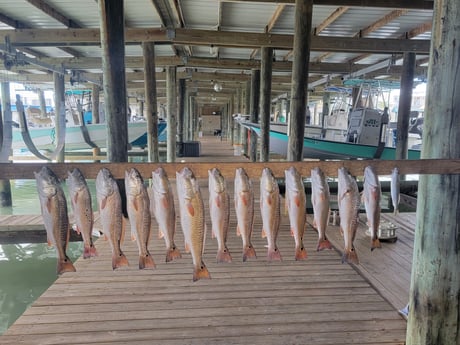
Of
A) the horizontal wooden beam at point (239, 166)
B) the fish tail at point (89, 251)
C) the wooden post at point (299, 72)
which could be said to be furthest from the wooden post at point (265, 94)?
the fish tail at point (89, 251)

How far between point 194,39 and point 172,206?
574cm

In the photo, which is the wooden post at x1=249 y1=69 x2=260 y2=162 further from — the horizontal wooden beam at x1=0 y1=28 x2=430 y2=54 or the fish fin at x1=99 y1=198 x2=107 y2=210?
the fish fin at x1=99 y1=198 x2=107 y2=210

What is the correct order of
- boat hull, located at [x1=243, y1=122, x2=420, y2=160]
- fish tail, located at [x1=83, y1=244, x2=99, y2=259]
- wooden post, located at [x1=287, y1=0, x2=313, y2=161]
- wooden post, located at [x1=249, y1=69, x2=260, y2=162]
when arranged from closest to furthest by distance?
fish tail, located at [x1=83, y1=244, x2=99, y2=259] < wooden post, located at [x1=287, y1=0, x2=313, y2=161] < boat hull, located at [x1=243, y1=122, x2=420, y2=160] < wooden post, located at [x1=249, y1=69, x2=260, y2=162]

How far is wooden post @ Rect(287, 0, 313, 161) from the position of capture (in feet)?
17.7

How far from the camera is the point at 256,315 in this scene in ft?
10.1

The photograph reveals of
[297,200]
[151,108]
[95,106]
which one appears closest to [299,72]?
[151,108]

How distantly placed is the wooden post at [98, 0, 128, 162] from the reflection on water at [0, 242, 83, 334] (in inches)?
120

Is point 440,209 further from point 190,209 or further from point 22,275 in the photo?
point 22,275

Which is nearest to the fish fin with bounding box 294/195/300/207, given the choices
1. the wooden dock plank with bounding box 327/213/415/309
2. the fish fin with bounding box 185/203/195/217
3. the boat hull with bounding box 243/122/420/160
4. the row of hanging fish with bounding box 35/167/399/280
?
the row of hanging fish with bounding box 35/167/399/280

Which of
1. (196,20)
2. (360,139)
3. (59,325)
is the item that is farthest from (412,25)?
(59,325)

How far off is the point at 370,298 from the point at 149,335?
87.5 inches

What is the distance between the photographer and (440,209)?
2186mm

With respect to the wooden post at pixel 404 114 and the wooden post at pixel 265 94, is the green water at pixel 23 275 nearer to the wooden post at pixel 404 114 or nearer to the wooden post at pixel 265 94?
the wooden post at pixel 265 94

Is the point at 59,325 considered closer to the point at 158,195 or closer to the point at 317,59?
the point at 158,195
